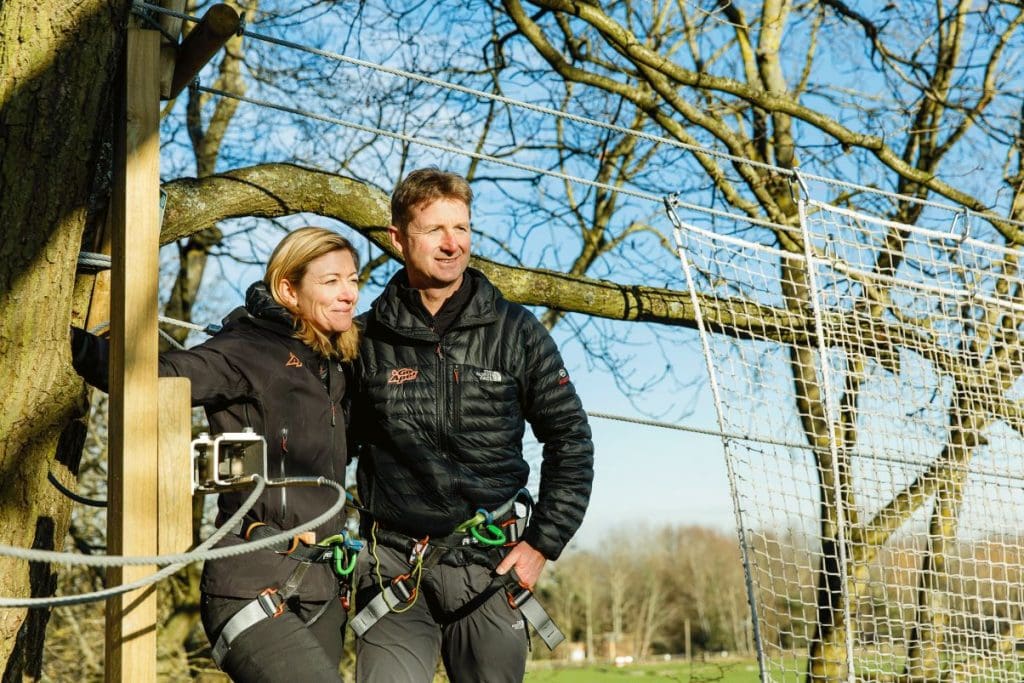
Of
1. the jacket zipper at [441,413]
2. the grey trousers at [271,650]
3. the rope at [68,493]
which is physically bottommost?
the grey trousers at [271,650]

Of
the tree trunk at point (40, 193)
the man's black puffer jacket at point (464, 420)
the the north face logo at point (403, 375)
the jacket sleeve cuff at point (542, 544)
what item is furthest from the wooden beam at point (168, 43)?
the jacket sleeve cuff at point (542, 544)

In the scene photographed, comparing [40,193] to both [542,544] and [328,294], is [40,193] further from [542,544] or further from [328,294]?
[542,544]

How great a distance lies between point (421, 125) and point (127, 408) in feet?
16.2

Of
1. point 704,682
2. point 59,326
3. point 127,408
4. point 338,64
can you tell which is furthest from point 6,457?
point 704,682

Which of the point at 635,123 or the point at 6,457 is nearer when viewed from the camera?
the point at 6,457

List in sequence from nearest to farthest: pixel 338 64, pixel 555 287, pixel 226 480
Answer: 1. pixel 226 480
2. pixel 555 287
3. pixel 338 64

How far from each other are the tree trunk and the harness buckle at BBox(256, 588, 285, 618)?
0.77 m

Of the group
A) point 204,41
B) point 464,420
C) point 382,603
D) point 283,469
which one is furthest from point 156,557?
point 204,41

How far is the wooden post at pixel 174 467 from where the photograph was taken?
2.31 m

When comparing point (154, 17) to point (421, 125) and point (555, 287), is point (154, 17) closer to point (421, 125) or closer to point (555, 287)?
point (555, 287)

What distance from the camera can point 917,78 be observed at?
7070mm

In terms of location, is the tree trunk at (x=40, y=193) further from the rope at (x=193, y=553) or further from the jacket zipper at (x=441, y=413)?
the jacket zipper at (x=441, y=413)

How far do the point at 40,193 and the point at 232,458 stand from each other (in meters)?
0.87

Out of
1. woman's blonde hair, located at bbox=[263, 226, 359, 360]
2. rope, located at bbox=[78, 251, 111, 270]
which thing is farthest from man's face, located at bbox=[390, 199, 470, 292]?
rope, located at bbox=[78, 251, 111, 270]
